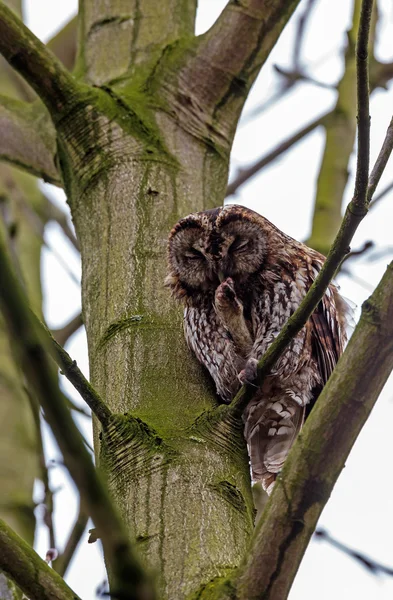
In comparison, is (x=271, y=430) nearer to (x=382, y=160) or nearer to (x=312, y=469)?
(x=382, y=160)

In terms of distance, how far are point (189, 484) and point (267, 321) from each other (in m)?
1.48

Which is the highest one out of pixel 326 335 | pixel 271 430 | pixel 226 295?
pixel 326 335

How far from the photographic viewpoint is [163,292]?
3607mm

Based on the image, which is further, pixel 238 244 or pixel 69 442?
pixel 238 244

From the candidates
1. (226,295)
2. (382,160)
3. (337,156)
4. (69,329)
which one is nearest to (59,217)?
(69,329)

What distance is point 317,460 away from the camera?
2.10 meters

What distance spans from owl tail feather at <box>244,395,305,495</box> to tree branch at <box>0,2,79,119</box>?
5.55 ft

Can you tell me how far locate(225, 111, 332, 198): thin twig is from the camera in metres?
6.16

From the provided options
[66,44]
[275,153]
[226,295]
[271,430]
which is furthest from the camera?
[66,44]

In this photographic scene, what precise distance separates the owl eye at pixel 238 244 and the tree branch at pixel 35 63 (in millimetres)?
1083

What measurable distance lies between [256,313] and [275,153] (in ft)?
7.78

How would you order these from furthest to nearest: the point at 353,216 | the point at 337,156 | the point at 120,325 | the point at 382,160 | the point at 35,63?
the point at 337,156 < the point at 35,63 < the point at 120,325 < the point at 382,160 < the point at 353,216

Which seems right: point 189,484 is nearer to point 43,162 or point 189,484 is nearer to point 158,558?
point 158,558

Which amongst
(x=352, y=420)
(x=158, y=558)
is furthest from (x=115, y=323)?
(x=352, y=420)
